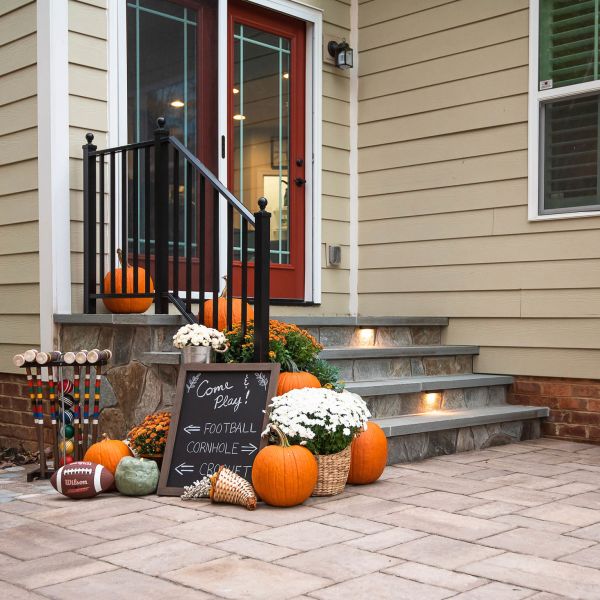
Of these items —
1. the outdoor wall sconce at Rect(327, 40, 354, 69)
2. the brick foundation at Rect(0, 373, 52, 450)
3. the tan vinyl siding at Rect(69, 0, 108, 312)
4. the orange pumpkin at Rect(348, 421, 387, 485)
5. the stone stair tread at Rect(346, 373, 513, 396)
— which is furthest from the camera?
the outdoor wall sconce at Rect(327, 40, 354, 69)

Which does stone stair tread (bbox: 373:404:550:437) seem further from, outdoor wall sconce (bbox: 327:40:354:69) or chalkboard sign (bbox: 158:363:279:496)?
outdoor wall sconce (bbox: 327:40:354:69)

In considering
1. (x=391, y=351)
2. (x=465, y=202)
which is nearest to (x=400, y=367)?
(x=391, y=351)

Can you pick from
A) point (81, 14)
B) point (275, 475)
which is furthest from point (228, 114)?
point (275, 475)

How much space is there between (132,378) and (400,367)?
1584mm

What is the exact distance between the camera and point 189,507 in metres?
3.22

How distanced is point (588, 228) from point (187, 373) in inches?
93.5

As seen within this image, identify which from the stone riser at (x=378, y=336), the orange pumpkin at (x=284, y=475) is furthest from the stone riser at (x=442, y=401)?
the orange pumpkin at (x=284, y=475)

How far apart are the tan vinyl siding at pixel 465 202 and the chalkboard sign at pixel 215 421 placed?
6.52 ft

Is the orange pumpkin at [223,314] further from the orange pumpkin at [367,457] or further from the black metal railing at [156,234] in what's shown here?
the orange pumpkin at [367,457]

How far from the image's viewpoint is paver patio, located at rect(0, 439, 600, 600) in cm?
228

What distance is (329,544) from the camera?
8.85ft

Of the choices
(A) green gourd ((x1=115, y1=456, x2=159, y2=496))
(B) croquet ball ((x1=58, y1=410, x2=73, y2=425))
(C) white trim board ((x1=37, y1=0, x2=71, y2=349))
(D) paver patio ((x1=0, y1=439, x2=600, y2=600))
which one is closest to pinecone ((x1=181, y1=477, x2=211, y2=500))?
(D) paver patio ((x1=0, y1=439, x2=600, y2=600))

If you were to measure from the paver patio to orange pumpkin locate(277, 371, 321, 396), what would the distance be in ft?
1.63

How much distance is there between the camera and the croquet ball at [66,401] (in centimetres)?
385
